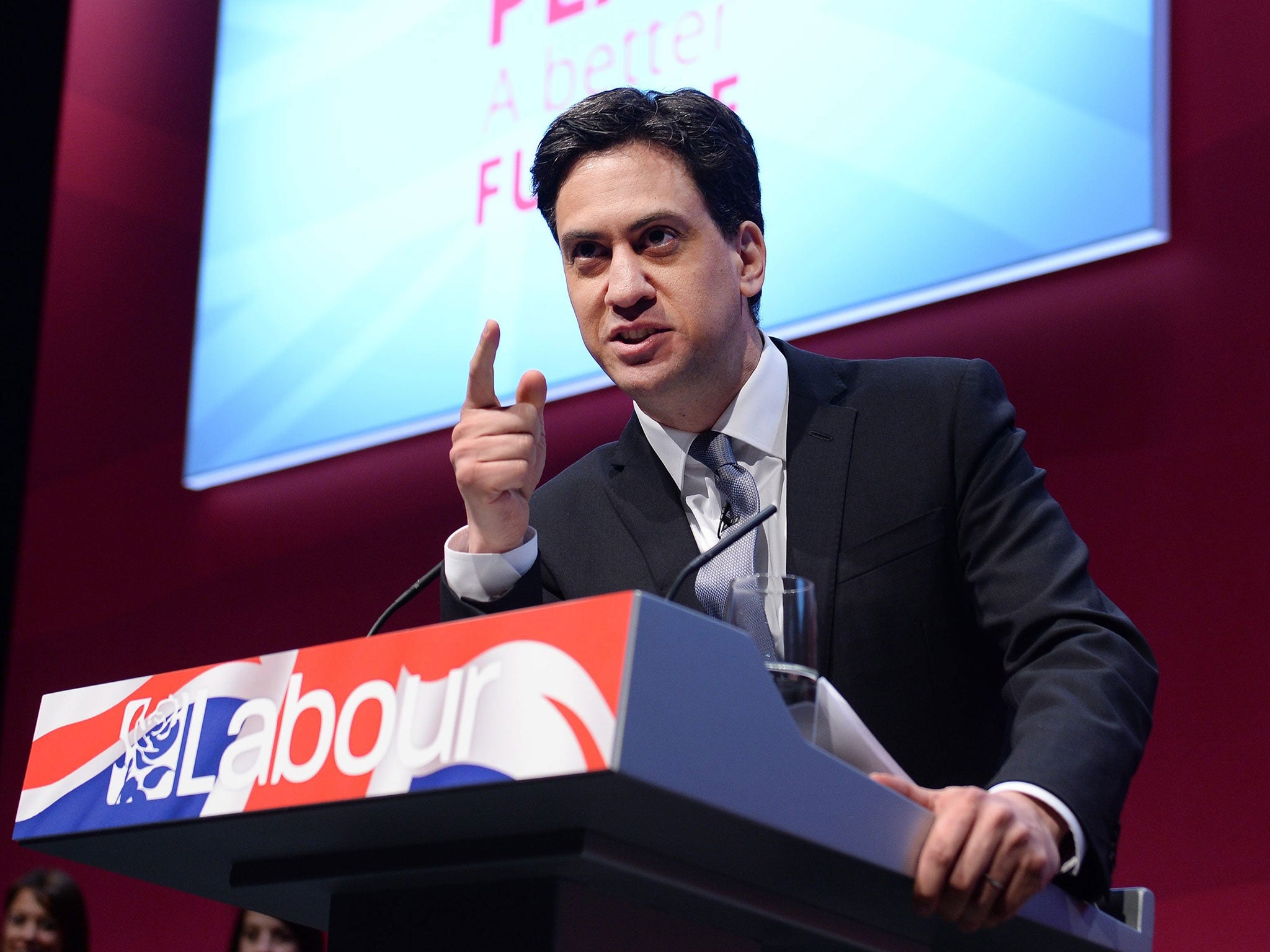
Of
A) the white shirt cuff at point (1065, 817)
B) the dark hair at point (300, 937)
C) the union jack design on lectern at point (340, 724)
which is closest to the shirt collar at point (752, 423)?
the white shirt cuff at point (1065, 817)

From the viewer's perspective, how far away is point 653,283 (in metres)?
1.59

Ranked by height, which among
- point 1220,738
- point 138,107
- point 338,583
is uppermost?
point 138,107

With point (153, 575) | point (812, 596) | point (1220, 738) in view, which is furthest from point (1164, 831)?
point (153, 575)

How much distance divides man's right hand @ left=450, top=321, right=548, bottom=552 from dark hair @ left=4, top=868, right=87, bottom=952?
288 centimetres

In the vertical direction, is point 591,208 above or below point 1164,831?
above

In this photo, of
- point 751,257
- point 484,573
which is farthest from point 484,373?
point 751,257

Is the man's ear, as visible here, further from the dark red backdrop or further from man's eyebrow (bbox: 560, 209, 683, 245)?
the dark red backdrop

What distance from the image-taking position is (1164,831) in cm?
215

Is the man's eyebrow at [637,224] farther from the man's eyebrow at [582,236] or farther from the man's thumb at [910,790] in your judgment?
the man's thumb at [910,790]

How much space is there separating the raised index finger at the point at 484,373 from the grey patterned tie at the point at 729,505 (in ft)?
0.84

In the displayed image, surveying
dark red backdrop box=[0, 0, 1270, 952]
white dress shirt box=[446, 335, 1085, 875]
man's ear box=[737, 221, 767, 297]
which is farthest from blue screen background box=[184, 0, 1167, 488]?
white dress shirt box=[446, 335, 1085, 875]

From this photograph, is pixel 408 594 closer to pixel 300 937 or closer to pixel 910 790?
pixel 910 790

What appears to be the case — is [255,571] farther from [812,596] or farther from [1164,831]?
[812,596]

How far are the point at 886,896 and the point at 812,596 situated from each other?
244 mm
